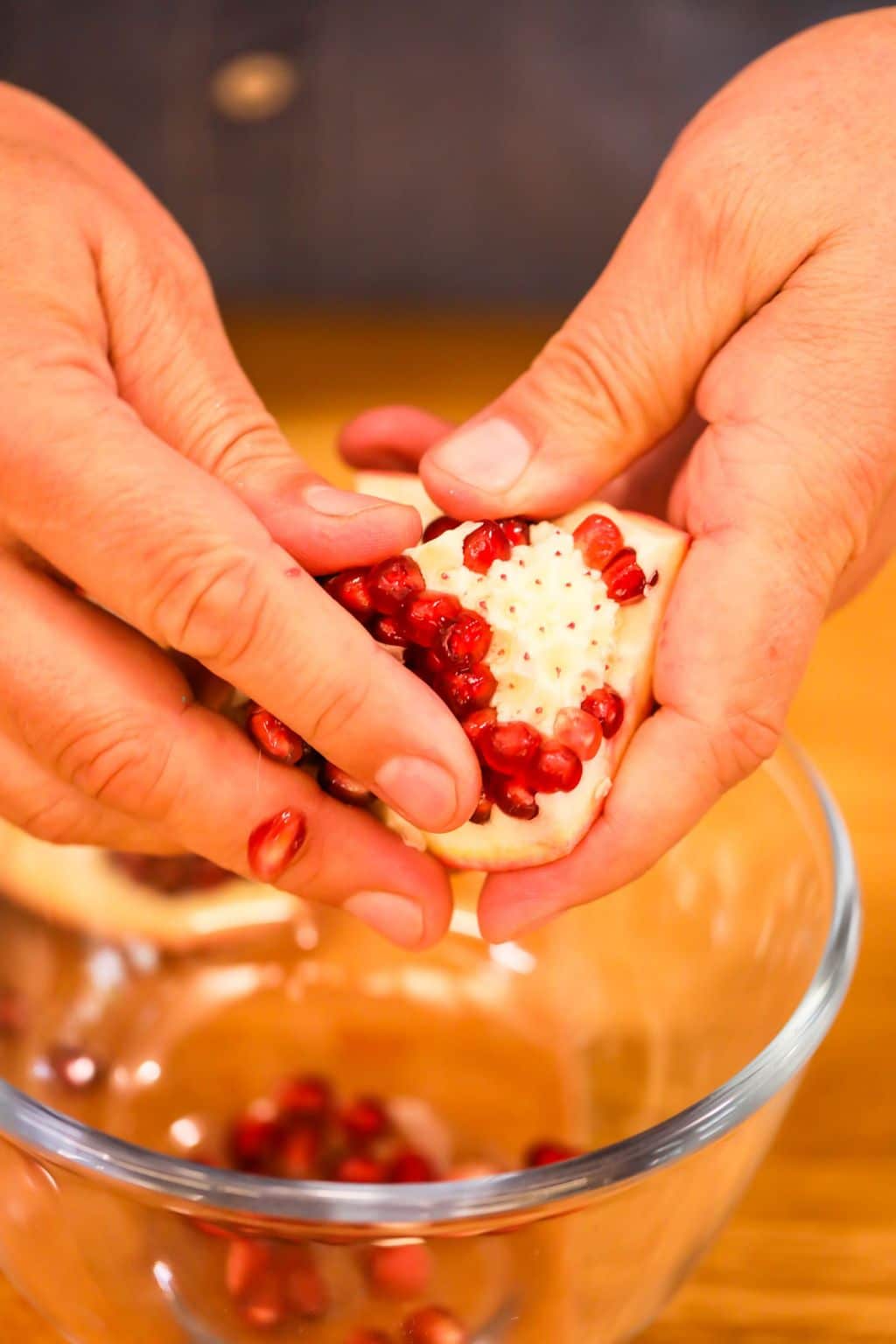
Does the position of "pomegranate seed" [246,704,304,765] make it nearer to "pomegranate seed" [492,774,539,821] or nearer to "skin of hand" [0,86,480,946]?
"skin of hand" [0,86,480,946]

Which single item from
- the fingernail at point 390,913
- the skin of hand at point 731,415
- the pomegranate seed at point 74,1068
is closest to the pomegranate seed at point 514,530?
the skin of hand at point 731,415

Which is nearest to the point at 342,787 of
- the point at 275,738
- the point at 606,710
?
the point at 275,738

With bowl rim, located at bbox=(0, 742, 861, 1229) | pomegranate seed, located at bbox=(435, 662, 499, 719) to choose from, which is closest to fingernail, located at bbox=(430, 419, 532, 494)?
pomegranate seed, located at bbox=(435, 662, 499, 719)

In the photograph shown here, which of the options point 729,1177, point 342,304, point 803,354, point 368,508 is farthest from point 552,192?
point 729,1177

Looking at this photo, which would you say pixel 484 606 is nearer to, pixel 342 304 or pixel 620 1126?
pixel 620 1126

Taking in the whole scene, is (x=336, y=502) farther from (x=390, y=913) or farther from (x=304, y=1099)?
(x=304, y=1099)

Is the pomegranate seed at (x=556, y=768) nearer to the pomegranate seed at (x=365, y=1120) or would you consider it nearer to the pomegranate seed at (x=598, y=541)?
the pomegranate seed at (x=598, y=541)
